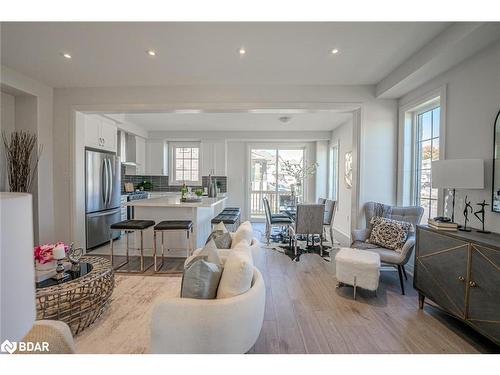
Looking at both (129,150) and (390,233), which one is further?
(129,150)

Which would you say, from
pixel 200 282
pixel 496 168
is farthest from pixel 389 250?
pixel 200 282

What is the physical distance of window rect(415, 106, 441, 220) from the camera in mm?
3051

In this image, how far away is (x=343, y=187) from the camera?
220 inches

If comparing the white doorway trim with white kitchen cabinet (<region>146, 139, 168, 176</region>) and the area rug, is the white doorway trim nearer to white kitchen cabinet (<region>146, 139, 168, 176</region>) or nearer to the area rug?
the area rug

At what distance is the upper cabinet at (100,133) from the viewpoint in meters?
4.09

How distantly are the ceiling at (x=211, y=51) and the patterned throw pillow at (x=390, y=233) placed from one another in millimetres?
1948

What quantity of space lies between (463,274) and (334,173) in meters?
4.70

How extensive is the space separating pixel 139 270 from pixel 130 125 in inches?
150

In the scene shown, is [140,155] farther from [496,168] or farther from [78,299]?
[496,168]

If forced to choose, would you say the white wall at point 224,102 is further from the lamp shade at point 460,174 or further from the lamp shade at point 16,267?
the lamp shade at point 16,267

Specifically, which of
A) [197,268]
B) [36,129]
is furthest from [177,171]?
[197,268]

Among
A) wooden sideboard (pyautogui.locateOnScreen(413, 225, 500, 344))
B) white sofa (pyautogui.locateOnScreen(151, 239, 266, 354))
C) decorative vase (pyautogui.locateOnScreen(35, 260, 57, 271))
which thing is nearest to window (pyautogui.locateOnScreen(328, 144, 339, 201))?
wooden sideboard (pyautogui.locateOnScreen(413, 225, 500, 344))

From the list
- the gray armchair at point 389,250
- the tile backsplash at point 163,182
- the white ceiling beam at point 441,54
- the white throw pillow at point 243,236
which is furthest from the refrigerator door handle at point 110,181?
the white ceiling beam at point 441,54

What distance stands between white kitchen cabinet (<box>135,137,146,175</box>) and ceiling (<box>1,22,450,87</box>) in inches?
110
